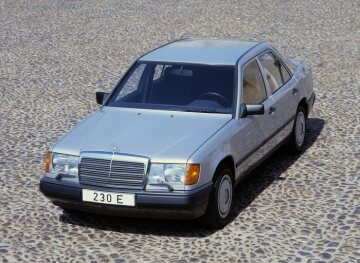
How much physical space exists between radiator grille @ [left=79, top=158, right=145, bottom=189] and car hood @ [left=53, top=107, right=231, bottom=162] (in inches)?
5.2

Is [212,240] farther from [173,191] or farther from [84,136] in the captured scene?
[84,136]

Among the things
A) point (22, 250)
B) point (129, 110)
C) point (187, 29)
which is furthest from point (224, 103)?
point (187, 29)

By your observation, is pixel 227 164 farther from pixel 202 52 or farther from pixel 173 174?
pixel 202 52

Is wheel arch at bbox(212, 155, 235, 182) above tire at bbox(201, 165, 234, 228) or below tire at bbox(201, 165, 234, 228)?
above

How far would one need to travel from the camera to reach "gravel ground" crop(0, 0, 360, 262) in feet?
20.5

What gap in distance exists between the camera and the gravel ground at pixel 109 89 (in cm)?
625

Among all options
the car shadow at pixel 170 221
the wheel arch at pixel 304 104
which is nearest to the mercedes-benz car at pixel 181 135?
the wheel arch at pixel 304 104

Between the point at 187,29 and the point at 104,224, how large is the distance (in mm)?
10978

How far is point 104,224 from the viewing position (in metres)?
6.75

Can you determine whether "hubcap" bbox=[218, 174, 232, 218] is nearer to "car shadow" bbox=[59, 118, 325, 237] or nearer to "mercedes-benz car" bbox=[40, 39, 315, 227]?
"mercedes-benz car" bbox=[40, 39, 315, 227]

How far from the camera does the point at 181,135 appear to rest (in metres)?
6.62

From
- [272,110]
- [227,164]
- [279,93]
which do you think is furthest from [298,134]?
[227,164]

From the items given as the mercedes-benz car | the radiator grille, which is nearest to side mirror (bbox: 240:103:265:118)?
the mercedes-benz car

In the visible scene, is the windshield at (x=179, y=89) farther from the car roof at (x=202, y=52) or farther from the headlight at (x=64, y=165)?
the headlight at (x=64, y=165)
